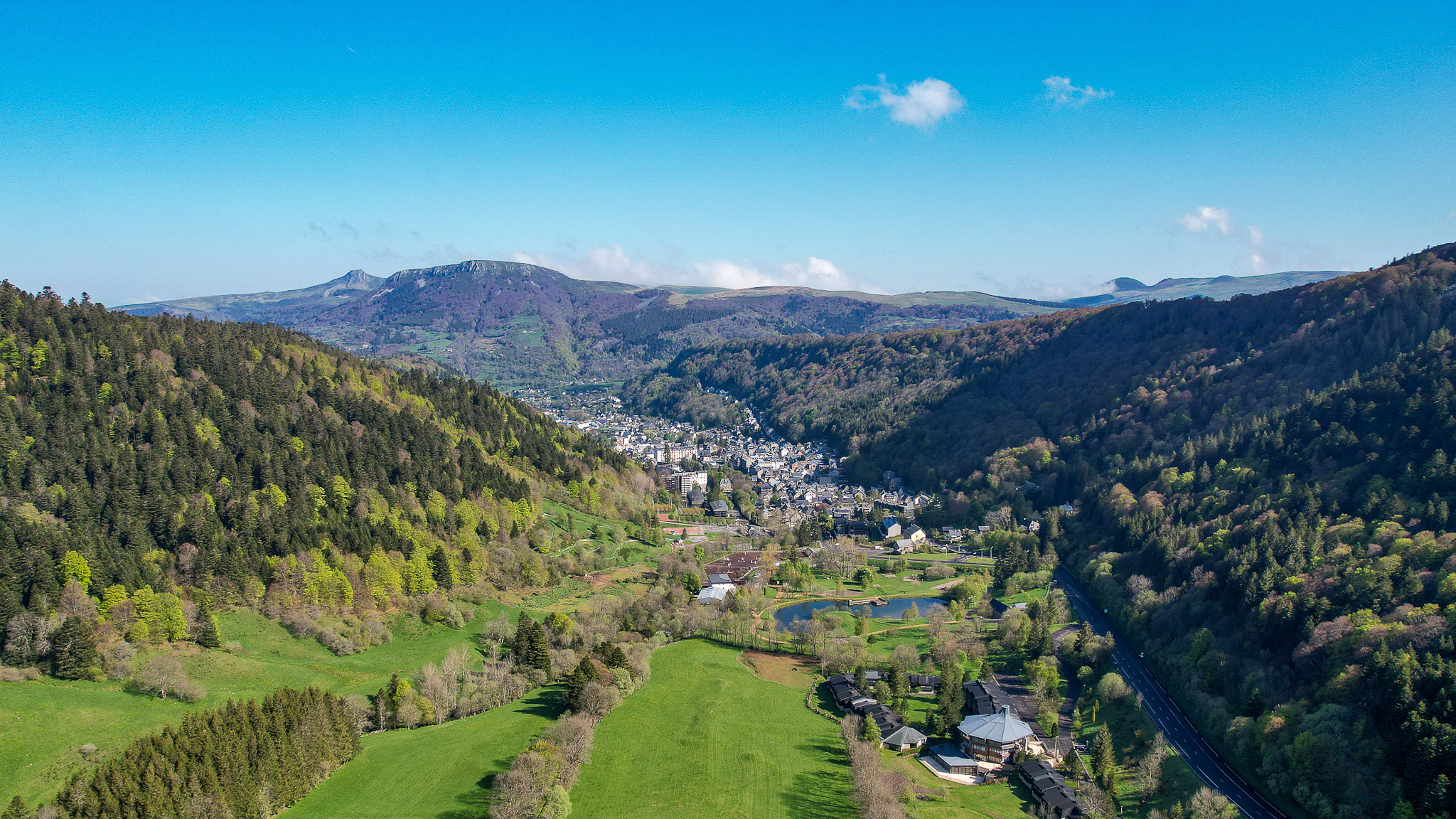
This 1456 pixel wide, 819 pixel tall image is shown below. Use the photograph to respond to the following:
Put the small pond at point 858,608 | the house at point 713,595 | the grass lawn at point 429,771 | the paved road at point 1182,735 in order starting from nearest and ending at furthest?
the grass lawn at point 429,771 → the paved road at point 1182,735 → the house at point 713,595 → the small pond at point 858,608

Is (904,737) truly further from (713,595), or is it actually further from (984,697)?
(713,595)

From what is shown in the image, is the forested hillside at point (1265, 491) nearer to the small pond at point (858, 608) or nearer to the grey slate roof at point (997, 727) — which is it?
the grey slate roof at point (997, 727)

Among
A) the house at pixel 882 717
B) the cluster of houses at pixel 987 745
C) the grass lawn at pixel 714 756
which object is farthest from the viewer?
the house at pixel 882 717

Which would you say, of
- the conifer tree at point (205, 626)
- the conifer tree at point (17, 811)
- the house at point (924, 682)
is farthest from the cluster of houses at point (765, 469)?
the conifer tree at point (17, 811)

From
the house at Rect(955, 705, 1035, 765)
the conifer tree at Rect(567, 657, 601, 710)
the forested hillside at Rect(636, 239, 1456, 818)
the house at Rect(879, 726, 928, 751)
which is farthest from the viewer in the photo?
the conifer tree at Rect(567, 657, 601, 710)

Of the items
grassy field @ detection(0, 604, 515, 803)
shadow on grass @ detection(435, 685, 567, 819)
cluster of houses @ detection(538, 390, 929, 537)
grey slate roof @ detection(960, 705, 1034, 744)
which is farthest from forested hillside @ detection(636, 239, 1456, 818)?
grassy field @ detection(0, 604, 515, 803)

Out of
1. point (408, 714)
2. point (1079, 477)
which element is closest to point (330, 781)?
point (408, 714)

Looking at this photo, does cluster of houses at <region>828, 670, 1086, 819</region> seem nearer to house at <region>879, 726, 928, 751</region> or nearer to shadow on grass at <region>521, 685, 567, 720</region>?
house at <region>879, 726, 928, 751</region>
